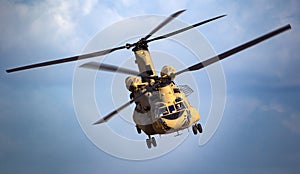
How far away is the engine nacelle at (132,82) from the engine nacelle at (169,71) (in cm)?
215

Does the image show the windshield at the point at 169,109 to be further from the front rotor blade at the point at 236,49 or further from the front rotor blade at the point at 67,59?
the front rotor blade at the point at 67,59

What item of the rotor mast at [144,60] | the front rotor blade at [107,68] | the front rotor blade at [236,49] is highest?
the rotor mast at [144,60]

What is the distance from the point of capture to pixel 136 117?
40.5 metres

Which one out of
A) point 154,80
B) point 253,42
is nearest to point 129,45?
point 154,80

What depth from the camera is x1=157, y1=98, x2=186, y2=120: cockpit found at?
124 ft

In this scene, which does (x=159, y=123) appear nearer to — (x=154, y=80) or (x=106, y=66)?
(x=154, y=80)

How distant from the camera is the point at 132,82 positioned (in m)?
39.5

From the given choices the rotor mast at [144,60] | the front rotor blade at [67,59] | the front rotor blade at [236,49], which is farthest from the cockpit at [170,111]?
the front rotor blade at [67,59]

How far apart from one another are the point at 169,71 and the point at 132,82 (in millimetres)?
3355

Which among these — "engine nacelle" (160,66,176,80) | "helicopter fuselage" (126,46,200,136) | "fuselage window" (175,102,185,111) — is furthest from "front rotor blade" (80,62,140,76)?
"fuselage window" (175,102,185,111)

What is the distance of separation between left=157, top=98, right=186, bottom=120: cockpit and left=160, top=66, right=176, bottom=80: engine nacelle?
2.24 m

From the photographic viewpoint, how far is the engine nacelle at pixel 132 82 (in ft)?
129

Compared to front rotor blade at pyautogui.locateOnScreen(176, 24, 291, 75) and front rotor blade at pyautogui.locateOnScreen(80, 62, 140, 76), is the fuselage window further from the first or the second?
front rotor blade at pyautogui.locateOnScreen(80, 62, 140, 76)

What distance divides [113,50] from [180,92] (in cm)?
693
